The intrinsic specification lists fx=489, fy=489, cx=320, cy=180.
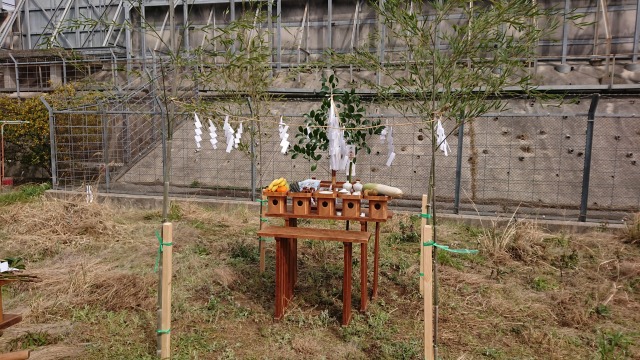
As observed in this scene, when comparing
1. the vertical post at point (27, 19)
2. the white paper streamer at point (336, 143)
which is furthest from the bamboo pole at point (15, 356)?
the vertical post at point (27, 19)

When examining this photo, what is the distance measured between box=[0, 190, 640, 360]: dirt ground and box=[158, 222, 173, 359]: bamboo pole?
32 centimetres

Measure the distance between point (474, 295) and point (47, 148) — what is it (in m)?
12.3

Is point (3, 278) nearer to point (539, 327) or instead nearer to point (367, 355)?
point (367, 355)

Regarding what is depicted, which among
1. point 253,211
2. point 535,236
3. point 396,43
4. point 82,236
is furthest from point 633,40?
point 82,236

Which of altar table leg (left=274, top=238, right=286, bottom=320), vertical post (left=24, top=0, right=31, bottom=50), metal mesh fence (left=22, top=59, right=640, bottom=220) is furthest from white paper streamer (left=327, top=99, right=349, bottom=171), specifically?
vertical post (left=24, top=0, right=31, bottom=50)

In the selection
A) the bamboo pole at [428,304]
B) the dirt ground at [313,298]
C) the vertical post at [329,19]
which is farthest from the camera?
the vertical post at [329,19]

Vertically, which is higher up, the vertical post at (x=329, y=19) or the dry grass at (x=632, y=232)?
the vertical post at (x=329, y=19)

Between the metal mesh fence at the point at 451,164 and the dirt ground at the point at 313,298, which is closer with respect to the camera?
the dirt ground at the point at 313,298

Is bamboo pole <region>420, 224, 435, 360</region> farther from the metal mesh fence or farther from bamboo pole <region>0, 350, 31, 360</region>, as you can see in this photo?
the metal mesh fence

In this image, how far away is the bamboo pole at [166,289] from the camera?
145 inches

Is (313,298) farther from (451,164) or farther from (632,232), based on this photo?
(451,164)

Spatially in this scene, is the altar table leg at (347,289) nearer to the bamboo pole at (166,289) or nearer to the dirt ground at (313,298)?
the dirt ground at (313,298)

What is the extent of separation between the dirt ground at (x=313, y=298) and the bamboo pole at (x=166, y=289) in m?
0.32

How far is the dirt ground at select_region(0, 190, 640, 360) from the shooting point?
4.23 metres
